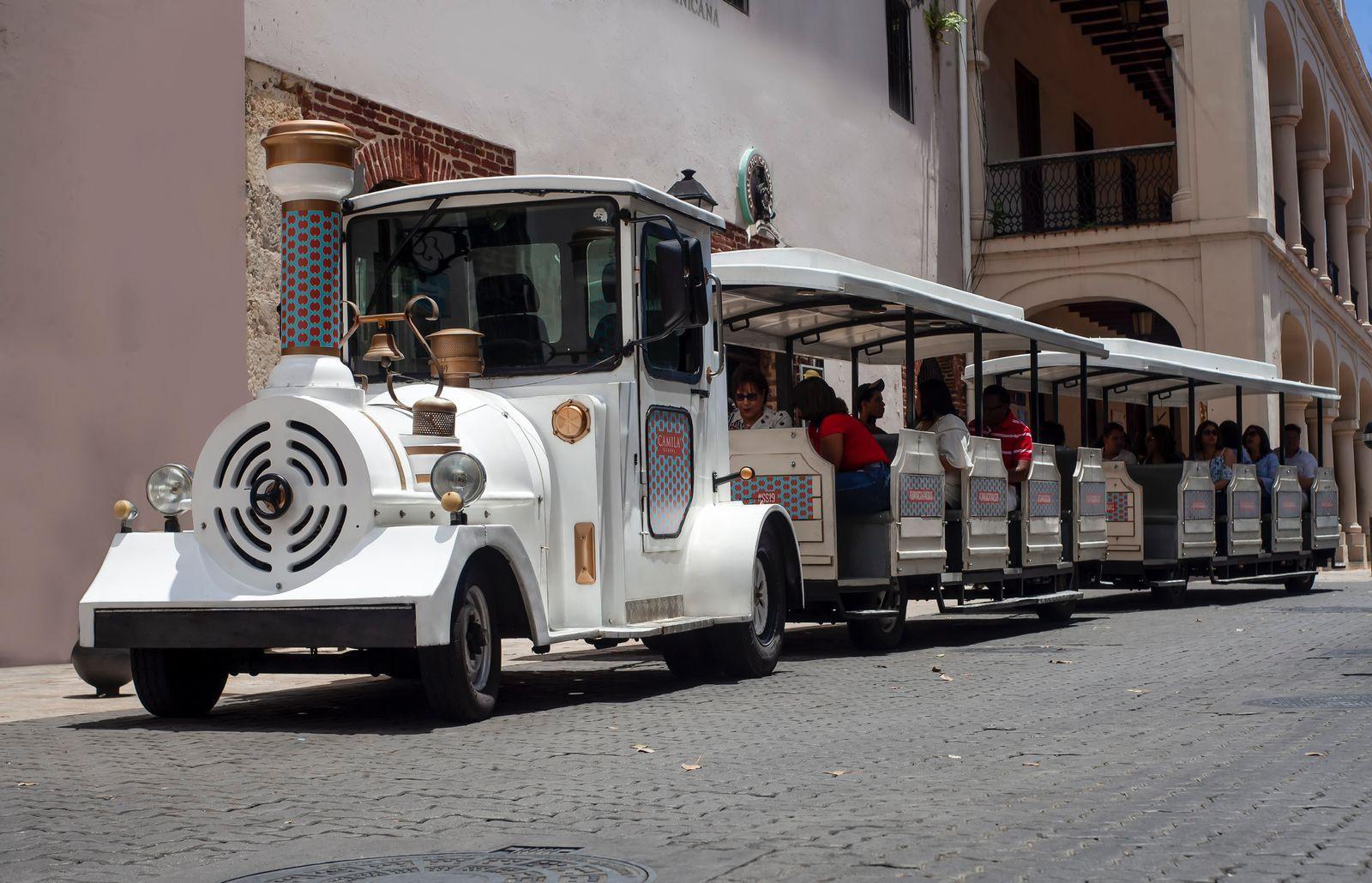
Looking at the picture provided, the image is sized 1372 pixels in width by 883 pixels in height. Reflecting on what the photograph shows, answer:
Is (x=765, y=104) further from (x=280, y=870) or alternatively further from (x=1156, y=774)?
(x=280, y=870)

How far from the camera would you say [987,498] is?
12.9 m

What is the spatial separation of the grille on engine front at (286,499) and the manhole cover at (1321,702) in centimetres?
427

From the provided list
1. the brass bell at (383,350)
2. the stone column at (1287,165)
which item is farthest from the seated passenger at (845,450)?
the stone column at (1287,165)

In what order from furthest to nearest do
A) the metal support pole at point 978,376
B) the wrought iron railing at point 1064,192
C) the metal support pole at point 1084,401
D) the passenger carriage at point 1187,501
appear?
the wrought iron railing at point 1064,192 < the passenger carriage at point 1187,501 < the metal support pole at point 1084,401 < the metal support pole at point 978,376

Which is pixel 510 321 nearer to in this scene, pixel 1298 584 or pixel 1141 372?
pixel 1141 372

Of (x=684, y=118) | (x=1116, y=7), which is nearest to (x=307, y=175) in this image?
(x=684, y=118)

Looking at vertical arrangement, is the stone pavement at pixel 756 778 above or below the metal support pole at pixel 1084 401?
below

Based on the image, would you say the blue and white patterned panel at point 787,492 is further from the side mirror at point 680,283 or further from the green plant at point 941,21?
the green plant at point 941,21

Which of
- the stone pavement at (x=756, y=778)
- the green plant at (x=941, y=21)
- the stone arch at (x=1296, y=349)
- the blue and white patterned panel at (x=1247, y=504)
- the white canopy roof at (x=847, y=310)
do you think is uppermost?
the green plant at (x=941, y=21)

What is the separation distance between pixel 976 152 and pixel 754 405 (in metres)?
17.6

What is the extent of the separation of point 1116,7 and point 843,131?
1134 cm

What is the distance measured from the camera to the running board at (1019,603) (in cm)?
1283

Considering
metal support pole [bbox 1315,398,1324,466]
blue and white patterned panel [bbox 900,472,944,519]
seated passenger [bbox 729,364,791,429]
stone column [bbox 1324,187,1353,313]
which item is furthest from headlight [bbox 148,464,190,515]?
stone column [bbox 1324,187,1353,313]

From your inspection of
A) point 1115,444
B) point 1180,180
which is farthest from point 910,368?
point 1180,180
